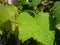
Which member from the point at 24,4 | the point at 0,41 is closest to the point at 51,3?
the point at 24,4

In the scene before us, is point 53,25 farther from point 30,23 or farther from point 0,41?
point 0,41

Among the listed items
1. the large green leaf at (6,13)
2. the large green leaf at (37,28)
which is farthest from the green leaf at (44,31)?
the large green leaf at (6,13)

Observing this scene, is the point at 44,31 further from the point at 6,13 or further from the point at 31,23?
the point at 6,13

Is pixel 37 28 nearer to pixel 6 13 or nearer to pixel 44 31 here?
pixel 44 31

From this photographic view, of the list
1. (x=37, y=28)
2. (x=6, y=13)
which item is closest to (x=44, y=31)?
(x=37, y=28)

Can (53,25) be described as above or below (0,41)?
above

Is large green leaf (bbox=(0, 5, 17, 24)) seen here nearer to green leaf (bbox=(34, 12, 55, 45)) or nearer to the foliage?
the foliage

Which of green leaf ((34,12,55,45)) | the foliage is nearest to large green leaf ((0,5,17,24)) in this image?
the foliage
